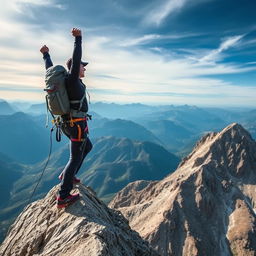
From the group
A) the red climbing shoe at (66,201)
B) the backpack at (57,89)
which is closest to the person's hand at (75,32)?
the backpack at (57,89)

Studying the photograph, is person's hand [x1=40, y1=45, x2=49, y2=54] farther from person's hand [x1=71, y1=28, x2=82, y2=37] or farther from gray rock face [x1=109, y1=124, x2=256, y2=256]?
gray rock face [x1=109, y1=124, x2=256, y2=256]

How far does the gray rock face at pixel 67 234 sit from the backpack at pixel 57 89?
4.48 meters

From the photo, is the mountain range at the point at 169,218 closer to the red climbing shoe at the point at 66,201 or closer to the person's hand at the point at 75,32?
the red climbing shoe at the point at 66,201

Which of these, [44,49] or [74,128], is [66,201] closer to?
[74,128]

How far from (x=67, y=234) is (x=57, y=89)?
588 cm

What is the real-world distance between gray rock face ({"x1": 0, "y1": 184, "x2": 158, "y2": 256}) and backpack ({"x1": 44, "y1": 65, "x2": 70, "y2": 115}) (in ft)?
14.7

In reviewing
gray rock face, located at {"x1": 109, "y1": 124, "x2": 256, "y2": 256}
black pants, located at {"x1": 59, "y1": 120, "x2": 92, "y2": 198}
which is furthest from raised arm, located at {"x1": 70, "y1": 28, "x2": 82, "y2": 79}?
gray rock face, located at {"x1": 109, "y1": 124, "x2": 256, "y2": 256}

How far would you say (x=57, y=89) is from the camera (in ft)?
37.5

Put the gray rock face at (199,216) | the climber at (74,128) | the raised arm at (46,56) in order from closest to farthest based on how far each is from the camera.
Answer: the climber at (74,128) → the raised arm at (46,56) → the gray rock face at (199,216)

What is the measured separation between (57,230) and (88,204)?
1867 millimetres

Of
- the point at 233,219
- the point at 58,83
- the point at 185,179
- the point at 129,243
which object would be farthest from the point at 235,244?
the point at 58,83

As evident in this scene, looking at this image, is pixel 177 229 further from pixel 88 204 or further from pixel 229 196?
pixel 88 204

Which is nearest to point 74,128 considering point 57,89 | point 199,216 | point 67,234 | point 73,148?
point 73,148

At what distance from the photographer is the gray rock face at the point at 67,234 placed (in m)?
10.2
